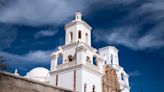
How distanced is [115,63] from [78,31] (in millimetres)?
10460

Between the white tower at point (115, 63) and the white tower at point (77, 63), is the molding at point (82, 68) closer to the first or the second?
the white tower at point (77, 63)

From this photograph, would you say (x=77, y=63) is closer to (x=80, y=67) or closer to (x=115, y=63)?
(x=80, y=67)

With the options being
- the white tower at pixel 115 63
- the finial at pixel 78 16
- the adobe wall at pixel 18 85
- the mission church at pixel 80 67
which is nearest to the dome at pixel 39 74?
the mission church at pixel 80 67

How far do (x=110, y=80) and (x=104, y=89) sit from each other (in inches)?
93.4

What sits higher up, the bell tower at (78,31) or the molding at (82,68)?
the bell tower at (78,31)

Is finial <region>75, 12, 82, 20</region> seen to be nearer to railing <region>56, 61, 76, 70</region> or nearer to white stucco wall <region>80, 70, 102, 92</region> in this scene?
railing <region>56, 61, 76, 70</region>

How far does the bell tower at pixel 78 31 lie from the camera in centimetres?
2920

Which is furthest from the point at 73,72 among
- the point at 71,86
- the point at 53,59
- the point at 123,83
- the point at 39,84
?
the point at 39,84

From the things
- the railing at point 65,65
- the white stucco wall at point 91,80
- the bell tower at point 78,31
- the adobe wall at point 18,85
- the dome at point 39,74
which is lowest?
the adobe wall at point 18,85

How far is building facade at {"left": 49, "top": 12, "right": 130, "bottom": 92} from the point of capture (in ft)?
82.2

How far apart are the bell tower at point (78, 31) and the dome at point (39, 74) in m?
10.4

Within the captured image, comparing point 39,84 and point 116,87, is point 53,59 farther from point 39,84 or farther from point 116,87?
point 39,84

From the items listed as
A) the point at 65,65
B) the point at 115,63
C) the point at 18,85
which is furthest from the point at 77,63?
the point at 18,85

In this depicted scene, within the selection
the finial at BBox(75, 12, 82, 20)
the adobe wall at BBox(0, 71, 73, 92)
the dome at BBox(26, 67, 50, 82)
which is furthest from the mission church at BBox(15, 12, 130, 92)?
the adobe wall at BBox(0, 71, 73, 92)
